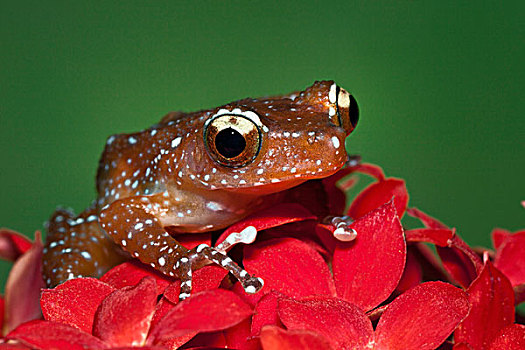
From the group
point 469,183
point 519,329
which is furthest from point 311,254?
point 469,183

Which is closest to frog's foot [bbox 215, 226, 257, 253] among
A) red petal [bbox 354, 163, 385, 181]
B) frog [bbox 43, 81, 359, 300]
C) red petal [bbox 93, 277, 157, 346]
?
frog [bbox 43, 81, 359, 300]

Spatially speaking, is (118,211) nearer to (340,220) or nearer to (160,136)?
(160,136)

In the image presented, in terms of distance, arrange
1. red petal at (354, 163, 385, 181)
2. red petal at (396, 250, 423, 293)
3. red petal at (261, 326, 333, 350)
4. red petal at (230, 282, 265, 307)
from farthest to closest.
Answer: red petal at (354, 163, 385, 181) < red petal at (396, 250, 423, 293) < red petal at (230, 282, 265, 307) < red petal at (261, 326, 333, 350)

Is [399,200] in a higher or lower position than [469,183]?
higher

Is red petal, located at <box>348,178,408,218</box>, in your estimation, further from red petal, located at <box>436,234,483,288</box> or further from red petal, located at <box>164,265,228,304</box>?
red petal, located at <box>164,265,228,304</box>

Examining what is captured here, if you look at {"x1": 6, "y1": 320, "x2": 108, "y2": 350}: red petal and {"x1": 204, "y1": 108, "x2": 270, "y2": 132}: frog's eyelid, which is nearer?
{"x1": 6, "y1": 320, "x2": 108, "y2": 350}: red petal

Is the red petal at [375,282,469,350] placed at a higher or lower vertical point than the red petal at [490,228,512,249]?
higher
